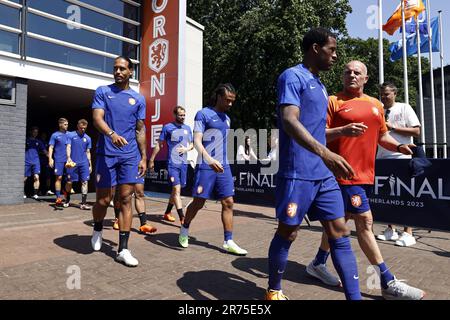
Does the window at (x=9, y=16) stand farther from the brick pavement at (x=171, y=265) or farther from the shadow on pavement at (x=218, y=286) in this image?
the shadow on pavement at (x=218, y=286)

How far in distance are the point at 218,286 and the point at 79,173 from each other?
6384 mm

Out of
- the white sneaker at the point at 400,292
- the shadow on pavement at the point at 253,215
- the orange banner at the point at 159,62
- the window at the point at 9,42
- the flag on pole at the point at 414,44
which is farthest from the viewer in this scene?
the flag on pole at the point at 414,44

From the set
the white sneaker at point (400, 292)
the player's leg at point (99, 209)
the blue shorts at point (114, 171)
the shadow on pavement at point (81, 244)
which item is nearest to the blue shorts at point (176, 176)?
the shadow on pavement at point (81, 244)

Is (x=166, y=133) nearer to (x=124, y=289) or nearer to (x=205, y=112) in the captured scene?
(x=205, y=112)

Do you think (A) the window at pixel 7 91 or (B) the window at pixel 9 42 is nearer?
(A) the window at pixel 7 91

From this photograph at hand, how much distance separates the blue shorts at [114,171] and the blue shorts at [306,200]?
2.07 metres

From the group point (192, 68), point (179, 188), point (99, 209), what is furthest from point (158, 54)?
point (99, 209)

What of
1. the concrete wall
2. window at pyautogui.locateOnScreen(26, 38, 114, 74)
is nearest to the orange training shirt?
the concrete wall

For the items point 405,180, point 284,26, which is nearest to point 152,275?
point 405,180

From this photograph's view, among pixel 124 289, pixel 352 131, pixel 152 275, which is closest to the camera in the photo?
pixel 352 131

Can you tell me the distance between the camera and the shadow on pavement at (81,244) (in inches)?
174

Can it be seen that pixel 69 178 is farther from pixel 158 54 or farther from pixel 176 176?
pixel 158 54

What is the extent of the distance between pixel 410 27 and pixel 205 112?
64.9 ft
